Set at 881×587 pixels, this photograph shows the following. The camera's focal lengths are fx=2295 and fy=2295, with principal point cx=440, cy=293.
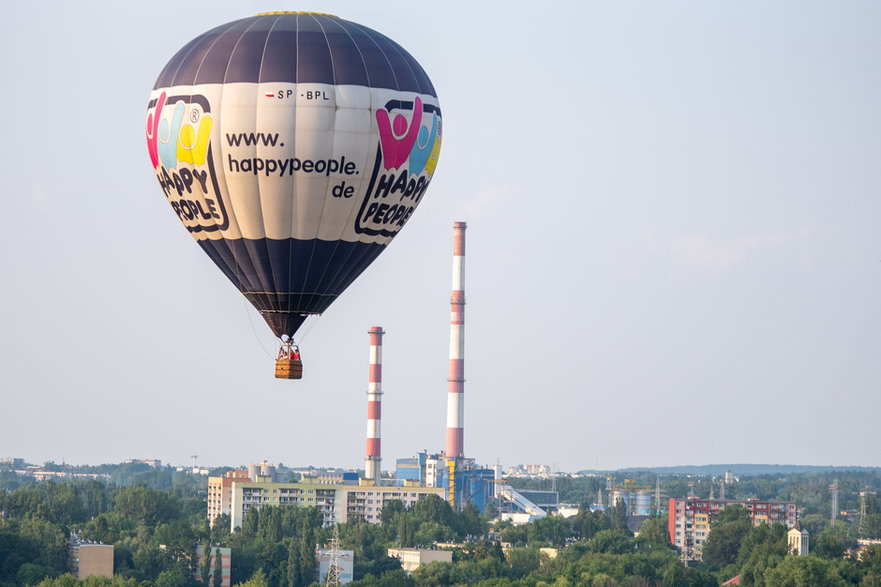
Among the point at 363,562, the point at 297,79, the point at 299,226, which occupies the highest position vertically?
the point at 297,79

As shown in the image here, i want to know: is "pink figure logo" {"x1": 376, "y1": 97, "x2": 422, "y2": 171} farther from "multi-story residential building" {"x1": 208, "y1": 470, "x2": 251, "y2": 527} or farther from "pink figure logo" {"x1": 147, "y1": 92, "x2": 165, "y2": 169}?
"multi-story residential building" {"x1": 208, "y1": 470, "x2": 251, "y2": 527}

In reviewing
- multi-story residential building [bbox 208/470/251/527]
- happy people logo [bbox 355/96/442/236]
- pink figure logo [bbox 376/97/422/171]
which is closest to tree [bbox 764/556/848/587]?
happy people logo [bbox 355/96/442/236]

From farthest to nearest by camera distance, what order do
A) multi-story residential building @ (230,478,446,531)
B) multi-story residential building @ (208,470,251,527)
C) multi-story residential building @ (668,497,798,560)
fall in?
multi-story residential building @ (208,470,251,527) → multi-story residential building @ (230,478,446,531) → multi-story residential building @ (668,497,798,560)

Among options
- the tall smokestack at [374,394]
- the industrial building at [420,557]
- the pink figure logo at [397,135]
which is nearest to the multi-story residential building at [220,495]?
the tall smokestack at [374,394]

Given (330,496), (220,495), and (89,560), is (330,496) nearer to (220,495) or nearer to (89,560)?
(220,495)

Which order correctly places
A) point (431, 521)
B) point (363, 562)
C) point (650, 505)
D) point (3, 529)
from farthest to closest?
point (650, 505) → point (431, 521) → point (363, 562) → point (3, 529)

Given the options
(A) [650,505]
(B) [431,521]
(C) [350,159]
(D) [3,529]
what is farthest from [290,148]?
(A) [650,505]

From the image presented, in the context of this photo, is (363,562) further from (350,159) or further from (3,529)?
(350,159)

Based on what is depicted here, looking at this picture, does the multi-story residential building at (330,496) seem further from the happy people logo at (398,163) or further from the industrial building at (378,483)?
the happy people logo at (398,163)
